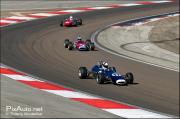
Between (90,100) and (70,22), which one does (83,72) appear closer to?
(90,100)

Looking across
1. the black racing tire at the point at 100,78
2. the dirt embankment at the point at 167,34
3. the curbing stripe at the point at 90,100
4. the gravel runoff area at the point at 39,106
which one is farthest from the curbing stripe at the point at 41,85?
the dirt embankment at the point at 167,34

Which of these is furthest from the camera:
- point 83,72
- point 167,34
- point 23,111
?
point 167,34

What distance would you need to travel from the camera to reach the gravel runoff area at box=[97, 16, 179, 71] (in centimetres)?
2445

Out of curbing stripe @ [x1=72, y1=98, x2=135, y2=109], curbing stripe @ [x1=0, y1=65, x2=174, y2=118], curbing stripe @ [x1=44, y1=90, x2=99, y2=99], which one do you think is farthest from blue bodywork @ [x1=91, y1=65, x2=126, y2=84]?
curbing stripe @ [x1=72, y1=98, x2=135, y2=109]

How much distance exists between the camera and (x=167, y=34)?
32688mm

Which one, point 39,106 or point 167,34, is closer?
point 39,106

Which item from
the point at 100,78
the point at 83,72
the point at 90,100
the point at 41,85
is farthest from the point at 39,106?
the point at 83,72

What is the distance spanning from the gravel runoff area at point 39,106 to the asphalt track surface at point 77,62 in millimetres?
2187

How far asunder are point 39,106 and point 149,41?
17.7 metres

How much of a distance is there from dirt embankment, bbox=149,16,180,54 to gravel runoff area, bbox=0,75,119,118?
48.1ft

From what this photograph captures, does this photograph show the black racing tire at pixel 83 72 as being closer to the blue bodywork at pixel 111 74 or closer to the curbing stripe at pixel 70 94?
the blue bodywork at pixel 111 74

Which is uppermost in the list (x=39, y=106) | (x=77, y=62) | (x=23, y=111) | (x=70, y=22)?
(x=70, y=22)

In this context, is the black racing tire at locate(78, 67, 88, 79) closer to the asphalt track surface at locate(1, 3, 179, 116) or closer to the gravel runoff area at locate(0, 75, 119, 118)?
the asphalt track surface at locate(1, 3, 179, 116)

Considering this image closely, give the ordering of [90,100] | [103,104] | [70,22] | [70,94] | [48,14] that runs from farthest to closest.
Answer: [48,14] → [70,22] → [70,94] → [90,100] → [103,104]
